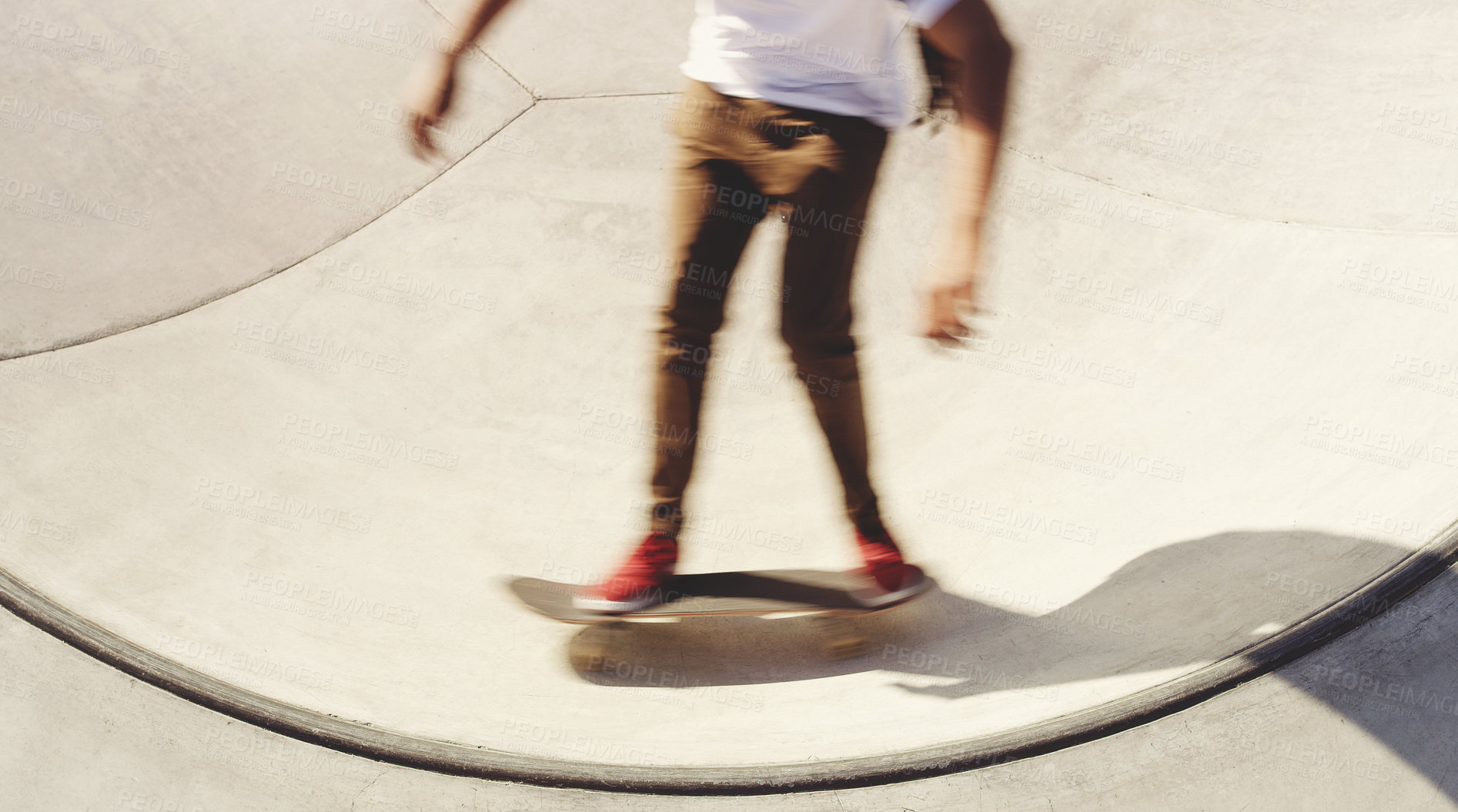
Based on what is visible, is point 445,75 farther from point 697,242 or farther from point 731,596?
point 731,596

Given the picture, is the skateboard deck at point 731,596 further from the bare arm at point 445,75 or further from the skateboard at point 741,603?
the bare arm at point 445,75

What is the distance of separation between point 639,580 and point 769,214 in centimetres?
114

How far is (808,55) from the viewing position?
202 cm

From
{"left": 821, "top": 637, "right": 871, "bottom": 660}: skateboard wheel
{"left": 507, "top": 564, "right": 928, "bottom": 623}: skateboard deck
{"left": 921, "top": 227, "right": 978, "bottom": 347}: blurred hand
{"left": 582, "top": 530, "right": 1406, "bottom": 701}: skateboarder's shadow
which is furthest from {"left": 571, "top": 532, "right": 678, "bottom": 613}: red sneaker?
{"left": 921, "top": 227, "right": 978, "bottom": 347}: blurred hand

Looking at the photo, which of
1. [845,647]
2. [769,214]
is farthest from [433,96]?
[845,647]

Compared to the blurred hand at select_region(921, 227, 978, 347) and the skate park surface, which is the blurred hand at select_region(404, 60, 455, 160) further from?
the blurred hand at select_region(921, 227, 978, 347)

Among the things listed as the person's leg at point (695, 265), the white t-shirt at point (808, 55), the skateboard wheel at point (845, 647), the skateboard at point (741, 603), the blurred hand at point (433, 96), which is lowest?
the skateboard wheel at point (845, 647)

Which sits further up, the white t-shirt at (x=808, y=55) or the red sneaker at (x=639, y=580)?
the white t-shirt at (x=808, y=55)

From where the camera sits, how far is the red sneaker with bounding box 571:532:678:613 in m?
2.60

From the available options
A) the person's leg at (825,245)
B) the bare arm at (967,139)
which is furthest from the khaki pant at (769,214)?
the bare arm at (967,139)

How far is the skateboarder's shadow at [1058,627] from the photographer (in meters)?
2.58

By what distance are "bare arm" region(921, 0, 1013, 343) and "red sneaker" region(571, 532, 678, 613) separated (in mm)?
1155

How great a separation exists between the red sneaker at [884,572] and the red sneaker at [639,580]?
0.58m

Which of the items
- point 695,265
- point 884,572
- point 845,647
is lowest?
point 845,647
